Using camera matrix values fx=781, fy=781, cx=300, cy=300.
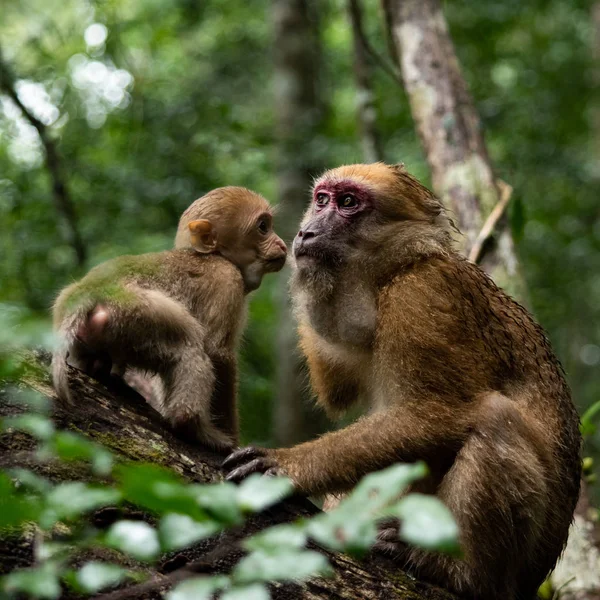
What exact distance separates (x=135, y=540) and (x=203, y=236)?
13.1ft

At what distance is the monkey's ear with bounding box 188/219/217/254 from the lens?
5.61 m

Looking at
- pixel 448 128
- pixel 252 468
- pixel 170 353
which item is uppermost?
pixel 448 128

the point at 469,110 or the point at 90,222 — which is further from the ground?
the point at 469,110

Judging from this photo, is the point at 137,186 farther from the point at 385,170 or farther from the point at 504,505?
the point at 504,505

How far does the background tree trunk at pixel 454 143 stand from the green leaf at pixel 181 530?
195 inches

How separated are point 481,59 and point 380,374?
11544 millimetres

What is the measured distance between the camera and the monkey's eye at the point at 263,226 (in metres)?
5.89

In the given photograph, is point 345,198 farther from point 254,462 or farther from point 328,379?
point 254,462

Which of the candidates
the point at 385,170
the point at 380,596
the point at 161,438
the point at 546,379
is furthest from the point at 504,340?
the point at 161,438

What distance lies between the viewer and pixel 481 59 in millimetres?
14688

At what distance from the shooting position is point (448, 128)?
7.22 metres

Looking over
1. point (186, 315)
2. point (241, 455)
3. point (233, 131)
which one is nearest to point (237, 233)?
point (186, 315)

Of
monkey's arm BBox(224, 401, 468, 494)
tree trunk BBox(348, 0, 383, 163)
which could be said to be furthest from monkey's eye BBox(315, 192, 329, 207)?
tree trunk BBox(348, 0, 383, 163)

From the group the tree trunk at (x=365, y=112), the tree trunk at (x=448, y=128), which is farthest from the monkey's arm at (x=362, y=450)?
the tree trunk at (x=365, y=112)
